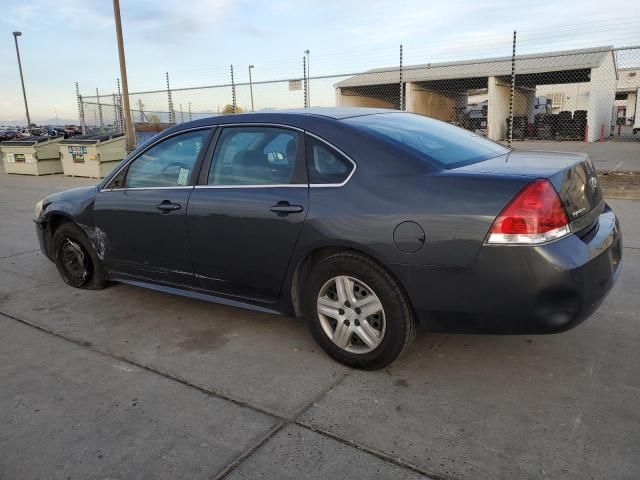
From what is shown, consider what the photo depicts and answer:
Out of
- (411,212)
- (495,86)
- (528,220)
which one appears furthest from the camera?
(495,86)

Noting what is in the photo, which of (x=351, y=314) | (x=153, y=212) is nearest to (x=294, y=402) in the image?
(x=351, y=314)

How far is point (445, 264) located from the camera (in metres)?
2.75

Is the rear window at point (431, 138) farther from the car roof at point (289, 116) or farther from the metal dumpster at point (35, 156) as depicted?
the metal dumpster at point (35, 156)

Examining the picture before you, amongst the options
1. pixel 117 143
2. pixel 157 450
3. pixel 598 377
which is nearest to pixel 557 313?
pixel 598 377

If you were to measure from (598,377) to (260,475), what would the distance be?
1973 millimetres

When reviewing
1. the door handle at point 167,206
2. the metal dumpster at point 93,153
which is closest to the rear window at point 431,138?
the door handle at point 167,206

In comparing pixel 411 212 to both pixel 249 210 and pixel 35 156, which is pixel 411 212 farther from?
pixel 35 156

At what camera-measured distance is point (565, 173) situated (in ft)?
9.29

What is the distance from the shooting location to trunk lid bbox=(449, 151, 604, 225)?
2.75 meters

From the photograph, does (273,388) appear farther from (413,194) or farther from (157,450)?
(413,194)

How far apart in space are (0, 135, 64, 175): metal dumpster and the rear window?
1534cm

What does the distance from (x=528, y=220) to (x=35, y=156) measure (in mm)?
16780

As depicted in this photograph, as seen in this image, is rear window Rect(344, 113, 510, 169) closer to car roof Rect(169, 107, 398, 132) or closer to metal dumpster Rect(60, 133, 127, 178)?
car roof Rect(169, 107, 398, 132)

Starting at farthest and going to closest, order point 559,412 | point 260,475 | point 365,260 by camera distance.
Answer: point 365,260 < point 559,412 < point 260,475
